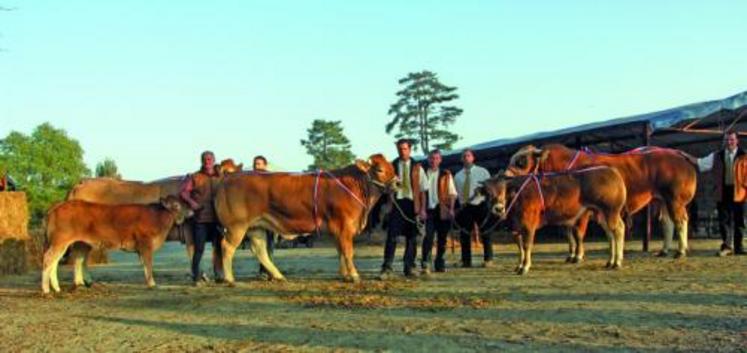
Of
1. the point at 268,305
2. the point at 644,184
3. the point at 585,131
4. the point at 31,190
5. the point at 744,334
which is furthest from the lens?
the point at 31,190

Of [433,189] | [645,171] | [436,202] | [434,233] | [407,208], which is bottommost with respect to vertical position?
[434,233]

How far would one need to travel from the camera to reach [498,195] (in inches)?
452

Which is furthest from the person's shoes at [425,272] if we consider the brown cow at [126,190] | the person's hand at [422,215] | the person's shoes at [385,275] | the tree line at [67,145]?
the tree line at [67,145]

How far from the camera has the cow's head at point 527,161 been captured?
42.1 feet

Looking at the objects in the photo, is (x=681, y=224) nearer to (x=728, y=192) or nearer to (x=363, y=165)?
(x=728, y=192)

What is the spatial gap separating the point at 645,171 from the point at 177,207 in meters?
7.93

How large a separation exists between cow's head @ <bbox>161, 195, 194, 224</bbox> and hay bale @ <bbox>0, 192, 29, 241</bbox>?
6.71 meters

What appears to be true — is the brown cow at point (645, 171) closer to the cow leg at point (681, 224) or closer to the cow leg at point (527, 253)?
the cow leg at point (681, 224)

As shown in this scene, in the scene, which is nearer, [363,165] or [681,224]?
[363,165]

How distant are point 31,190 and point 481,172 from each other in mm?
58245

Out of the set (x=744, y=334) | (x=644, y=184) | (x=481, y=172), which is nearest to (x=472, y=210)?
(x=481, y=172)

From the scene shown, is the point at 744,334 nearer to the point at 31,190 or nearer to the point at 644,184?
the point at 644,184

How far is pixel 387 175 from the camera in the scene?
446 inches

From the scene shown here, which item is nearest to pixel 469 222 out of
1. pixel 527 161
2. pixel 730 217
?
pixel 527 161
